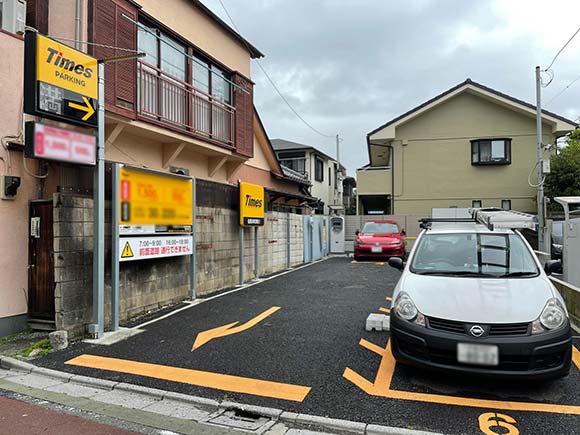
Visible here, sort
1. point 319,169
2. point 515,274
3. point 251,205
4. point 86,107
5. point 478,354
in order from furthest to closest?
1. point 319,169
2. point 251,205
3. point 86,107
4. point 515,274
5. point 478,354

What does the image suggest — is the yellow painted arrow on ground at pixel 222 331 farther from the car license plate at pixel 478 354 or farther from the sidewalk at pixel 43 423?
the car license plate at pixel 478 354

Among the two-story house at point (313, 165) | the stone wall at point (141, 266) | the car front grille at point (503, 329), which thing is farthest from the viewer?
the two-story house at point (313, 165)

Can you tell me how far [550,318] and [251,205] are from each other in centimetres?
742

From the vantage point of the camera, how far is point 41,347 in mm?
5281

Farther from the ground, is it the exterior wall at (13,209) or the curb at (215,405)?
the exterior wall at (13,209)

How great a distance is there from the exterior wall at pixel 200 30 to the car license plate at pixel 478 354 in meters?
8.12

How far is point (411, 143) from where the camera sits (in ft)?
70.7

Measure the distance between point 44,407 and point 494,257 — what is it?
508 cm

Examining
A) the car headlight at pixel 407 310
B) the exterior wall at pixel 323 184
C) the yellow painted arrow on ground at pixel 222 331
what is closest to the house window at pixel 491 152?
the exterior wall at pixel 323 184

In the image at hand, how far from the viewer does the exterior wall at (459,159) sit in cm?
1988

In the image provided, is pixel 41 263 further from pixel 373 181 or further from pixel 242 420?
pixel 373 181

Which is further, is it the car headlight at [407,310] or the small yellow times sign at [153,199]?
the small yellow times sign at [153,199]

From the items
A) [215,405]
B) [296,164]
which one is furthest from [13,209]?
[296,164]

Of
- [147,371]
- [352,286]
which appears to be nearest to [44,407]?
[147,371]
